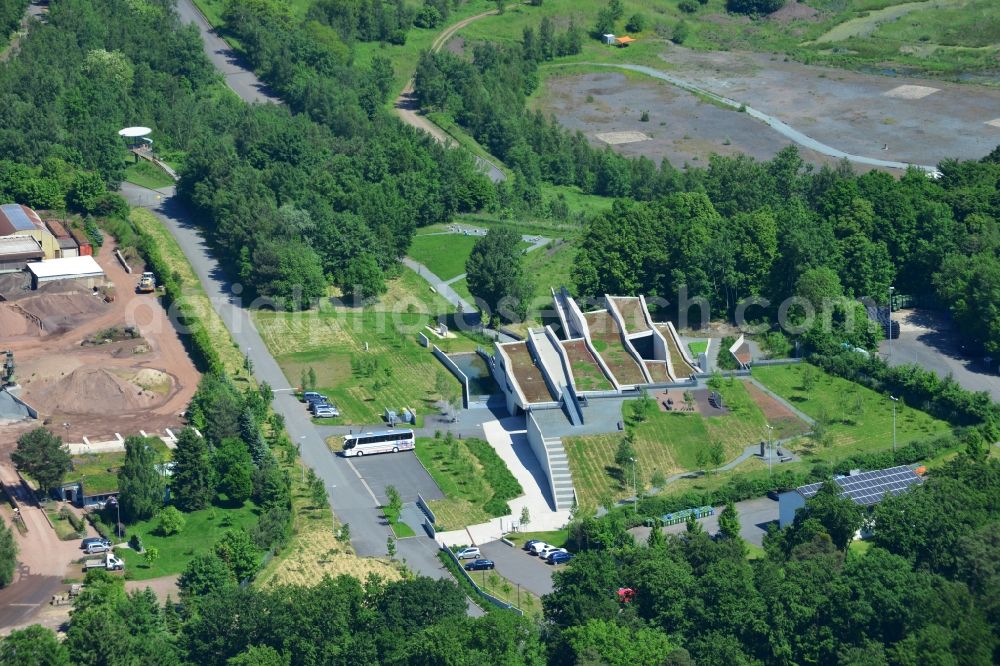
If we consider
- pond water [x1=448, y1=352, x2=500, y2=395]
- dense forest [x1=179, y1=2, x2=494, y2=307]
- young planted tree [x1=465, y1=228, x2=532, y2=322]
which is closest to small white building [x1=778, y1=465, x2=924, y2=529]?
pond water [x1=448, y1=352, x2=500, y2=395]

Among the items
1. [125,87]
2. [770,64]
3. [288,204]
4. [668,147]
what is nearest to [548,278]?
[288,204]

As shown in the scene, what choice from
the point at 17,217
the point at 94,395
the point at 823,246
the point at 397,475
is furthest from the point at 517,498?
the point at 17,217

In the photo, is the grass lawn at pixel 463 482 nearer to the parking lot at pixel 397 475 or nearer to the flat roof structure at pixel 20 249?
the parking lot at pixel 397 475

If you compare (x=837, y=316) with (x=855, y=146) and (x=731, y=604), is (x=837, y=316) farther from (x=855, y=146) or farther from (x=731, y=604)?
(x=855, y=146)

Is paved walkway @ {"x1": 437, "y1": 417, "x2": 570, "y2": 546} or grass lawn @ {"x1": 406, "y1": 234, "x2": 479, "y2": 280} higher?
paved walkway @ {"x1": 437, "y1": 417, "x2": 570, "y2": 546}

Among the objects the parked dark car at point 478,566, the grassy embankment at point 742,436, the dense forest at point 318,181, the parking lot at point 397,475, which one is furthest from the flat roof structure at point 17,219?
the parked dark car at point 478,566

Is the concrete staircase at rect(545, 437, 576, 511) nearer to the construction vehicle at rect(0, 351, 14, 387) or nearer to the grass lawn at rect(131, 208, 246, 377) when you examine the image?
the grass lawn at rect(131, 208, 246, 377)

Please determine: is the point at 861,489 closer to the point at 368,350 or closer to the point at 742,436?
the point at 742,436
